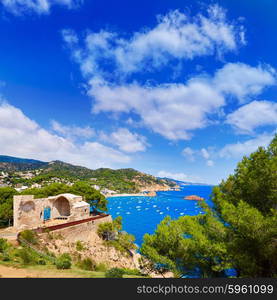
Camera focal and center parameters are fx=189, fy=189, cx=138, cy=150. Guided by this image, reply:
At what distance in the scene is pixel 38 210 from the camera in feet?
66.9

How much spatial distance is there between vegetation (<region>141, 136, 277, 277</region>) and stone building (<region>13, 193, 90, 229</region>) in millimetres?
14884

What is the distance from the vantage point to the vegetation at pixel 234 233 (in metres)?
6.54

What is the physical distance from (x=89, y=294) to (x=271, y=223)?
5.77 m

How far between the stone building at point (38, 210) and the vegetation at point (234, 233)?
14.9 metres

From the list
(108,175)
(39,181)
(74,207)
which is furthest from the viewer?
(108,175)

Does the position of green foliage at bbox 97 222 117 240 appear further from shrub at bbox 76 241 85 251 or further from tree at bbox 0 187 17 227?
tree at bbox 0 187 17 227

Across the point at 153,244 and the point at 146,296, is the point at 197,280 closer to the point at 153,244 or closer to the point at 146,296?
the point at 146,296

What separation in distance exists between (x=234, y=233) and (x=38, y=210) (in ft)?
65.1

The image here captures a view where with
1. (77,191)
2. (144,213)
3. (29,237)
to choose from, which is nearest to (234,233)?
(29,237)

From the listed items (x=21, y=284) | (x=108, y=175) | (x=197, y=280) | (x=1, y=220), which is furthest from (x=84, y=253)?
(x=108, y=175)

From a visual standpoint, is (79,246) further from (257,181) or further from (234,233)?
(257,181)

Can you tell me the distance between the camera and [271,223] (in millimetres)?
6062

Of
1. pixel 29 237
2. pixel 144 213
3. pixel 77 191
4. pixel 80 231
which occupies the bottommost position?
pixel 144 213

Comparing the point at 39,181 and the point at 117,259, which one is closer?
the point at 117,259
